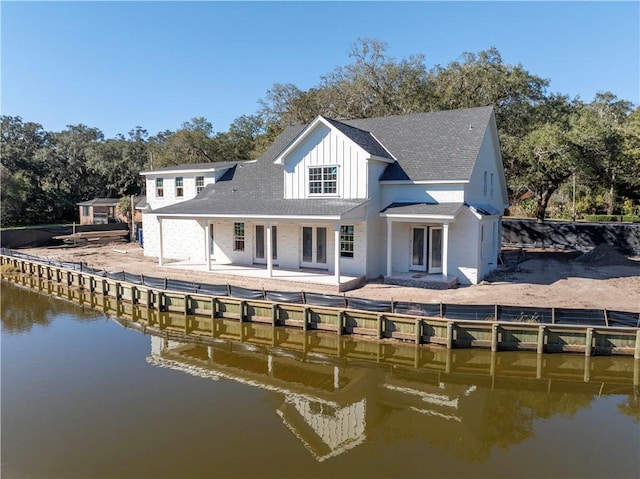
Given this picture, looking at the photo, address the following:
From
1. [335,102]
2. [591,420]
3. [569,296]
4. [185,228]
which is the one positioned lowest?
[591,420]

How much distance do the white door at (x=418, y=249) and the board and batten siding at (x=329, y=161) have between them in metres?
2.80

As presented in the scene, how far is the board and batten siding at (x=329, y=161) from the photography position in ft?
61.5

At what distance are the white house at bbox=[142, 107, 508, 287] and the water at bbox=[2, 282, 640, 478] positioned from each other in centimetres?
562

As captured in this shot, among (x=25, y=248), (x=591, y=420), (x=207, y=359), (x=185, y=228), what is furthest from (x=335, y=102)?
(x=591, y=420)

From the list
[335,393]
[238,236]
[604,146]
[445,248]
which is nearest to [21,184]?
[238,236]

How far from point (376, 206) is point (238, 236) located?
7.51 metres

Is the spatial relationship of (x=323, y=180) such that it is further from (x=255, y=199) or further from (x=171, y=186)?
(x=171, y=186)

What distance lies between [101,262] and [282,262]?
11.8m

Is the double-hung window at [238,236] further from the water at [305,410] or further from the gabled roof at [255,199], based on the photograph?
the water at [305,410]

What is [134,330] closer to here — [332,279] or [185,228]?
[332,279]

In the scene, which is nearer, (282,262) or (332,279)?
(332,279)

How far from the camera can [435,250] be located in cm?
1873

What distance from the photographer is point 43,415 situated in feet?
30.1

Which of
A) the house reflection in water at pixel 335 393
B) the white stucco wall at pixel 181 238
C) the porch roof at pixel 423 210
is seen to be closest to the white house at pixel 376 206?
the porch roof at pixel 423 210
